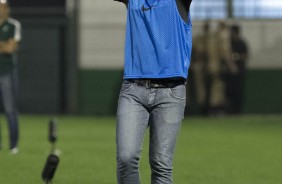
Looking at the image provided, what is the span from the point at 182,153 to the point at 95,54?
1109 centimetres

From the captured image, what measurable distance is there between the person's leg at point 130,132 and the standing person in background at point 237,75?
58.7 ft

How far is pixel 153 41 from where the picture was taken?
21.9 ft

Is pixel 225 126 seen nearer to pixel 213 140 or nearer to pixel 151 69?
pixel 213 140

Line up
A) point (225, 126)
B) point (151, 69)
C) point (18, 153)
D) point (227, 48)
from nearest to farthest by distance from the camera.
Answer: point (151, 69) < point (18, 153) < point (225, 126) < point (227, 48)

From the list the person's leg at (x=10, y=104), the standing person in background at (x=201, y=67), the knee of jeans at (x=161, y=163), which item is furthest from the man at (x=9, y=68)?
the standing person in background at (x=201, y=67)

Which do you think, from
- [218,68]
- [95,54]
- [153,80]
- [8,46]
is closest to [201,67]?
[218,68]

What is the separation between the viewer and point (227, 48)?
79.1 ft

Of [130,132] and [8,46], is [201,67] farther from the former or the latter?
[130,132]

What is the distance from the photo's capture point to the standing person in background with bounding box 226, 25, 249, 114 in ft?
80.4

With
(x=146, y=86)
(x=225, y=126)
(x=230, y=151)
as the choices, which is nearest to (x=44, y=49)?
(x=225, y=126)

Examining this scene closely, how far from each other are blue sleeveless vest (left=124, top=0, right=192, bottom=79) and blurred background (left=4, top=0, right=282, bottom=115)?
1784 centimetres

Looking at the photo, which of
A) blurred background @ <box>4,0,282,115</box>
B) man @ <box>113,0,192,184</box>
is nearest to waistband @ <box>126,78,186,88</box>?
man @ <box>113,0,192,184</box>

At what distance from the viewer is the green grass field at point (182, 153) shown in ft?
36.3

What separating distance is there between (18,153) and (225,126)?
24.8ft
